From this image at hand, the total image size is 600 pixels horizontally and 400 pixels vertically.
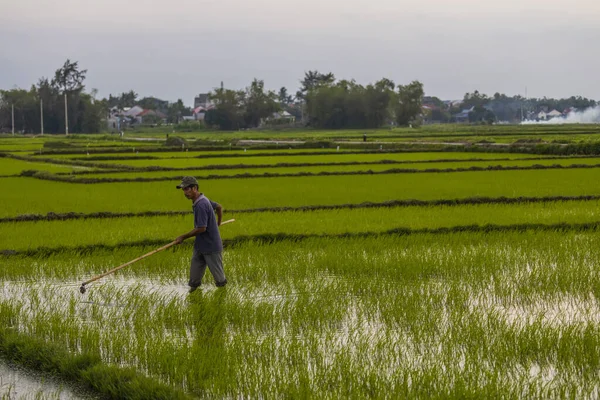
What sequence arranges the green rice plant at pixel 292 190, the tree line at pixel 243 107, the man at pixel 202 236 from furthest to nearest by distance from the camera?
the tree line at pixel 243 107 < the green rice plant at pixel 292 190 < the man at pixel 202 236

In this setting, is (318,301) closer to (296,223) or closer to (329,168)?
(296,223)

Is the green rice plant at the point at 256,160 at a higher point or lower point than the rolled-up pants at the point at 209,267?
higher

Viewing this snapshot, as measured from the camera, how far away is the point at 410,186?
645 inches

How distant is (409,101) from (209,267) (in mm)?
77721

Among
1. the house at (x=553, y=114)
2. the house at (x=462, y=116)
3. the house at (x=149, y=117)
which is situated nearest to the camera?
the house at (x=149, y=117)

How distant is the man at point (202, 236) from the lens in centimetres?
691

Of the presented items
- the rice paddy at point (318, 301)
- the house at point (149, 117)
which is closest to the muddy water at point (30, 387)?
the rice paddy at point (318, 301)

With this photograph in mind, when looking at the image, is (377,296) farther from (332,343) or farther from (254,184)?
(254,184)

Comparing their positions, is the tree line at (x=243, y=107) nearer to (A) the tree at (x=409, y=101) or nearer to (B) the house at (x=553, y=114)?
(A) the tree at (x=409, y=101)

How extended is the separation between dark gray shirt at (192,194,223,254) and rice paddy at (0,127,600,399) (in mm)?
413

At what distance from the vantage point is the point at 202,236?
709 cm

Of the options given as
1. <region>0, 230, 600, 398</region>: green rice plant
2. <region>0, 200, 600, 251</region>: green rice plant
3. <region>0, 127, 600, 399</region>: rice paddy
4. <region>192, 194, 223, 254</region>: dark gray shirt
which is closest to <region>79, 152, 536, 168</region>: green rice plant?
<region>0, 127, 600, 399</region>: rice paddy

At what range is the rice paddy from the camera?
4.93 meters

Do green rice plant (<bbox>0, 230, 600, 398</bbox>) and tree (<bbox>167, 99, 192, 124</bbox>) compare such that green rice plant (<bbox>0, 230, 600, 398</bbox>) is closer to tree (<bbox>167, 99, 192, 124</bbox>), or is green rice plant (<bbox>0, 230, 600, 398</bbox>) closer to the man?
the man
